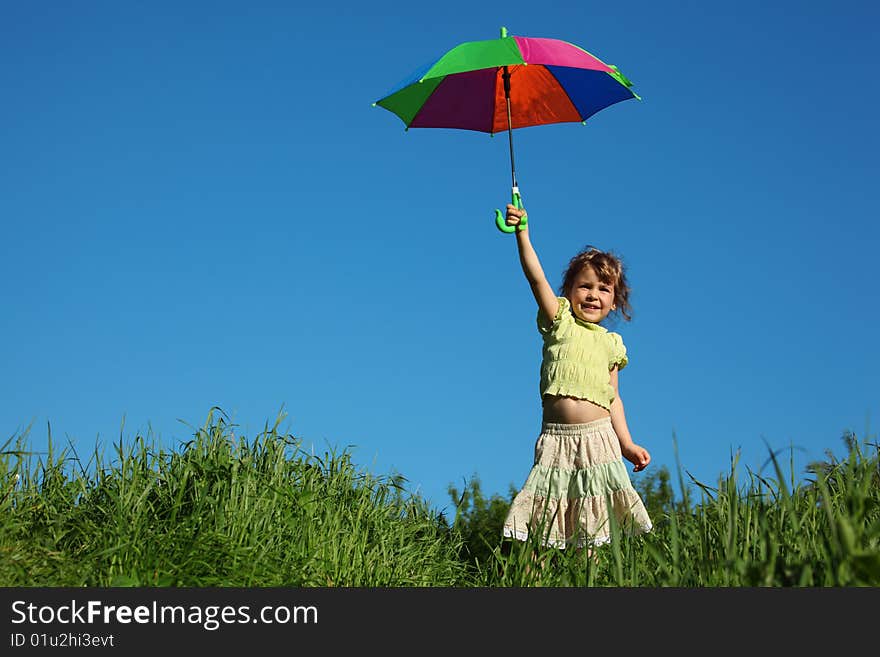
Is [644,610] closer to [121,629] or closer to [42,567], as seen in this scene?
[121,629]

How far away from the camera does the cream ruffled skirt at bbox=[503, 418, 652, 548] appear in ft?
18.1

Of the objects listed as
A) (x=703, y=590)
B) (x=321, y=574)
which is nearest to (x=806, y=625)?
(x=703, y=590)

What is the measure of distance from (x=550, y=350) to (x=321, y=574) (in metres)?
2.20

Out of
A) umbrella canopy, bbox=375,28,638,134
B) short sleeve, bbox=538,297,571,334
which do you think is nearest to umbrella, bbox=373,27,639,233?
umbrella canopy, bbox=375,28,638,134

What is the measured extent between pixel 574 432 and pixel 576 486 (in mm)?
342

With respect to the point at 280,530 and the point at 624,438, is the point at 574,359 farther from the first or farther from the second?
the point at 280,530

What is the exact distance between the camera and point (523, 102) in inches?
254

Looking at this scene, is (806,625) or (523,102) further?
(523,102)

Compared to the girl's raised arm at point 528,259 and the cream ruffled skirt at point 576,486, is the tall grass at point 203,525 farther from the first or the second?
the girl's raised arm at point 528,259

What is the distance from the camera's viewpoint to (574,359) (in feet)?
18.6

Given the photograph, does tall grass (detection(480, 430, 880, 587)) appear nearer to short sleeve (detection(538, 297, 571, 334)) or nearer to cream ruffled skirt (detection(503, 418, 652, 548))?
cream ruffled skirt (detection(503, 418, 652, 548))

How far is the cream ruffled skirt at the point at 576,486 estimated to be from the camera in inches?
218

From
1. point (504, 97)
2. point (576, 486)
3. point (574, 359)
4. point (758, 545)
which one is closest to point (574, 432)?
point (576, 486)

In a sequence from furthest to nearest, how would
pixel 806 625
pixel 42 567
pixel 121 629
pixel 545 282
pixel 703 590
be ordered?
pixel 545 282 < pixel 42 567 < pixel 121 629 < pixel 703 590 < pixel 806 625
